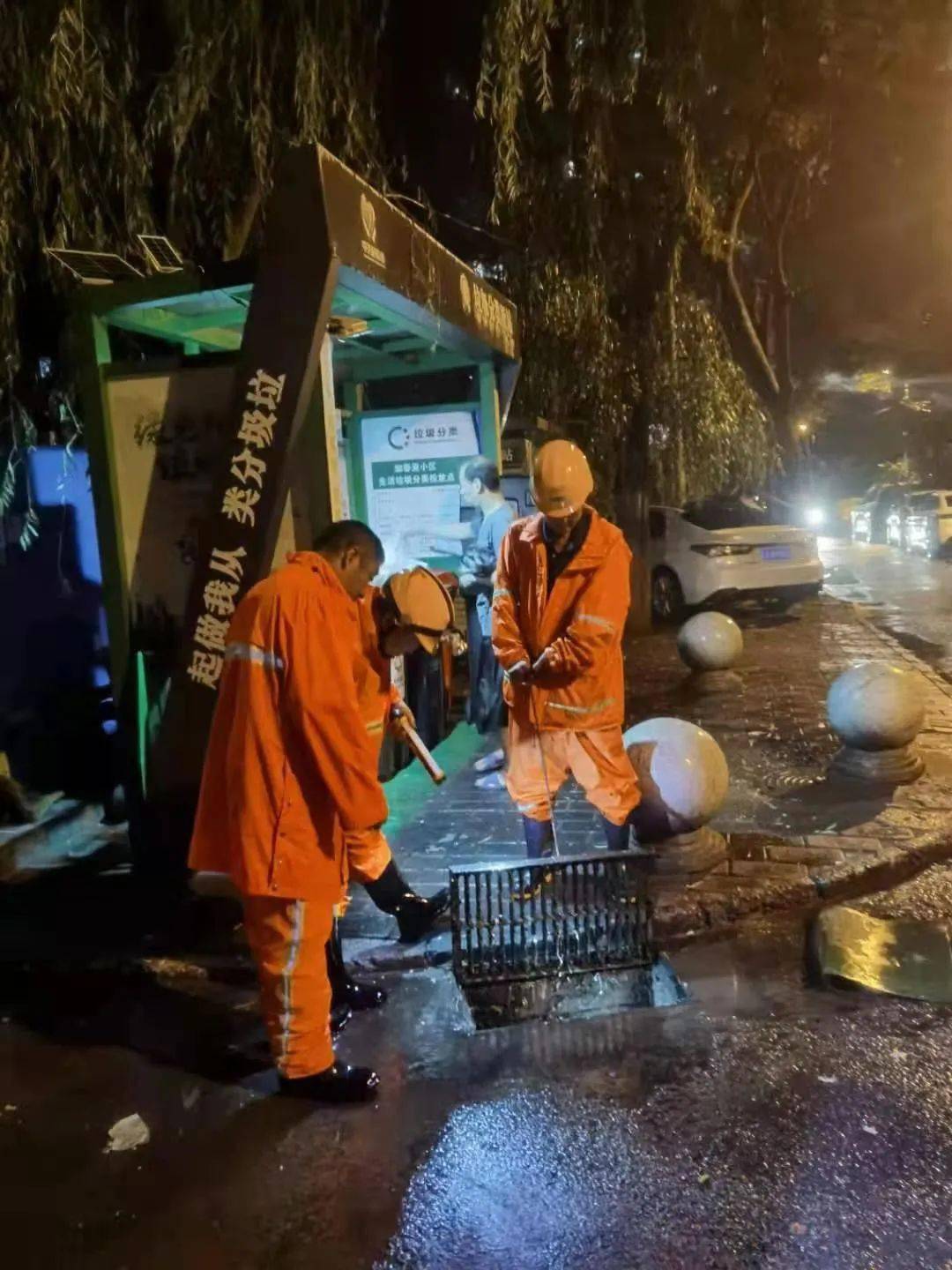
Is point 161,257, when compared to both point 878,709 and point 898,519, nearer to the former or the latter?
point 878,709

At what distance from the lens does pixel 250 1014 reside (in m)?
3.93

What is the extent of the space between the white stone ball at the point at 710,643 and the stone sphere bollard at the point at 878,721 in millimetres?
2864

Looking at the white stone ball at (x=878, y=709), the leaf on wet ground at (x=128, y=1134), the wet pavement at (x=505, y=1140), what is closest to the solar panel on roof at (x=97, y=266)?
the wet pavement at (x=505, y=1140)

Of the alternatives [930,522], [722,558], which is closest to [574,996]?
[722,558]

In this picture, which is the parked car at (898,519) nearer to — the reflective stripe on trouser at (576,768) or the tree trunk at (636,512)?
the tree trunk at (636,512)

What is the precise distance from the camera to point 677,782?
496 cm

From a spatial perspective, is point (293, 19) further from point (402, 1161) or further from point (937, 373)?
point (937, 373)

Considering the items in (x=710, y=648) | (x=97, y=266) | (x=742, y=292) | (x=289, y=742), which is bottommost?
→ (x=710, y=648)

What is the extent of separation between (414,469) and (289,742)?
4784 millimetres

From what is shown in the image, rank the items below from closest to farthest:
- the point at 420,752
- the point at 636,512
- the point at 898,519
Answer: the point at 420,752 → the point at 636,512 → the point at 898,519

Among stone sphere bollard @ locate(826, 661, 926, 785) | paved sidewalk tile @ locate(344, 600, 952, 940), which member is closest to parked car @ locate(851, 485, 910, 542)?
paved sidewalk tile @ locate(344, 600, 952, 940)

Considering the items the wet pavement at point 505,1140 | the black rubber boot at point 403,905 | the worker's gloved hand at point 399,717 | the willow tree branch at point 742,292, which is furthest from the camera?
the willow tree branch at point 742,292

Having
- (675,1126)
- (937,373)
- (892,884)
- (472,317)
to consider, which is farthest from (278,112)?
(937,373)

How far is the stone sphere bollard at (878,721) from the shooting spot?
6148 mm
